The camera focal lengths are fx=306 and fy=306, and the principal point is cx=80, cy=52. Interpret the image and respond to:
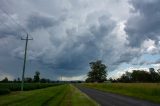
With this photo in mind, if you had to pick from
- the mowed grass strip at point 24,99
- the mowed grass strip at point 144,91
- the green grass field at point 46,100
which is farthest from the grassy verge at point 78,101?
the mowed grass strip at point 144,91

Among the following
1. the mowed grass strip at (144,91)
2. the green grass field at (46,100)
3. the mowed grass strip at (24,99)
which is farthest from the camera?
the mowed grass strip at (144,91)

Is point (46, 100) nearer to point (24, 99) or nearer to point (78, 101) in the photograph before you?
point (24, 99)

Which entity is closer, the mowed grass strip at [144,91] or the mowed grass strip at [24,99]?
the mowed grass strip at [24,99]

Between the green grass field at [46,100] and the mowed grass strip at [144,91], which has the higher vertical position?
the mowed grass strip at [144,91]

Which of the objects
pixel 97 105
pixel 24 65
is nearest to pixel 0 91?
pixel 24 65

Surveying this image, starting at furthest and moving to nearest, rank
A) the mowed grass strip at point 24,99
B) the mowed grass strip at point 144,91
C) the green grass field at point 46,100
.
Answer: the mowed grass strip at point 144,91 → the mowed grass strip at point 24,99 → the green grass field at point 46,100

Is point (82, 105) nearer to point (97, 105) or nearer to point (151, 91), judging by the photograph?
point (97, 105)

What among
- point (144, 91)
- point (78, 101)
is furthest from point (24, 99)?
point (144, 91)

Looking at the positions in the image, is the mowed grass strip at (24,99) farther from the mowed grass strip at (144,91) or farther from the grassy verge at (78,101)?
the mowed grass strip at (144,91)

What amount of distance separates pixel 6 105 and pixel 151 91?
27033 millimetres

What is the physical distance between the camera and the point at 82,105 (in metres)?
27.9

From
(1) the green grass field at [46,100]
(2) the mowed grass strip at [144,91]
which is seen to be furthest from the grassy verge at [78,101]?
(2) the mowed grass strip at [144,91]

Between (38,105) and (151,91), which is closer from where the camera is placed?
(38,105)

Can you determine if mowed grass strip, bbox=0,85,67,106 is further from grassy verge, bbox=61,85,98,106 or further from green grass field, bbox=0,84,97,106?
grassy verge, bbox=61,85,98,106
